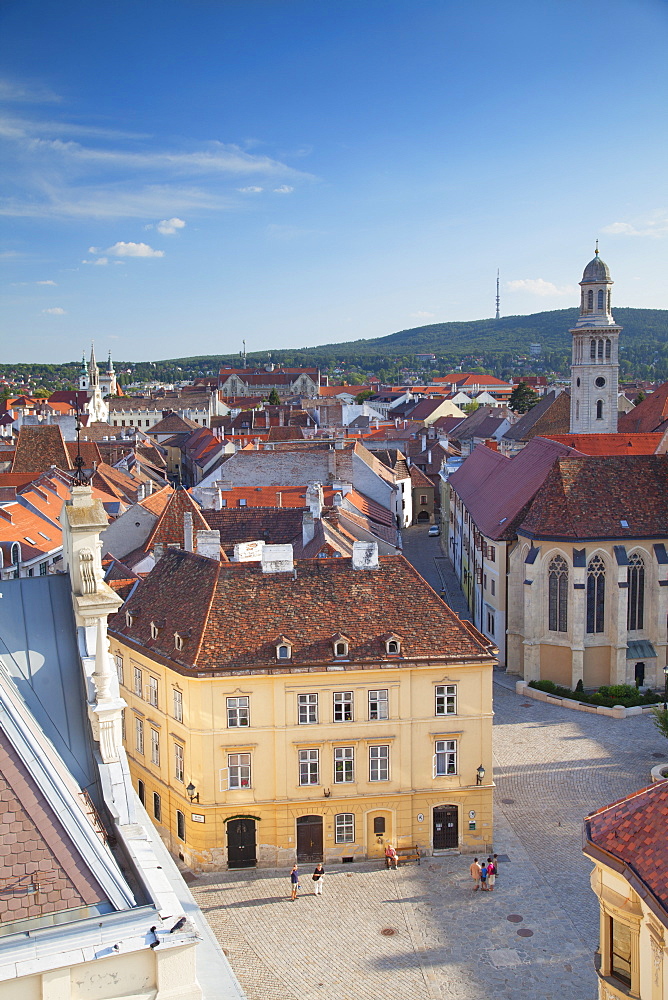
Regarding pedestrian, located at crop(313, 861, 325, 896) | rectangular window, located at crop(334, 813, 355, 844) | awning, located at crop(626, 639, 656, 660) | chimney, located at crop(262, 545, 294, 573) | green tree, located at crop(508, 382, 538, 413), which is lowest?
pedestrian, located at crop(313, 861, 325, 896)

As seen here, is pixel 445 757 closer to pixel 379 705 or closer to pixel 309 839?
pixel 379 705

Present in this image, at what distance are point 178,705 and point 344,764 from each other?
573cm

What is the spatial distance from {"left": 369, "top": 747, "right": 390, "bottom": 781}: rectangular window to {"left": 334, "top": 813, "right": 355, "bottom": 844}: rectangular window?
58.0 inches

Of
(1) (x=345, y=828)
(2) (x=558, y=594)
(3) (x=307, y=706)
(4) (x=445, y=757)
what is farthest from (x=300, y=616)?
(2) (x=558, y=594)

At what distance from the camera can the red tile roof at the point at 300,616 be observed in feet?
104

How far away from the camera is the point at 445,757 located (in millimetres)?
32219

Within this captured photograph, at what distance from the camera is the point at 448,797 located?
32188mm

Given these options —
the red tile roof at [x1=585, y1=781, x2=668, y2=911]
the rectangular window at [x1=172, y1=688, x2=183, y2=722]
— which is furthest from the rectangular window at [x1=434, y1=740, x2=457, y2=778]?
the red tile roof at [x1=585, y1=781, x2=668, y2=911]

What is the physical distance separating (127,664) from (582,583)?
23652 mm

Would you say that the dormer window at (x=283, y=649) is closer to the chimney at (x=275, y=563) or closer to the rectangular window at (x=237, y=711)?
the rectangular window at (x=237, y=711)

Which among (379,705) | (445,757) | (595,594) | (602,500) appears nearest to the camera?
(379,705)

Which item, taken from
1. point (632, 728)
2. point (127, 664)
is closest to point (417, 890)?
point (127, 664)

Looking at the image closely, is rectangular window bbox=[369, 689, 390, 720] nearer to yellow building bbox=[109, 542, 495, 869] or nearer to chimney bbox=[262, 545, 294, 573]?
yellow building bbox=[109, 542, 495, 869]

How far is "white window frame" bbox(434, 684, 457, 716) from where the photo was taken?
3197 centimetres
